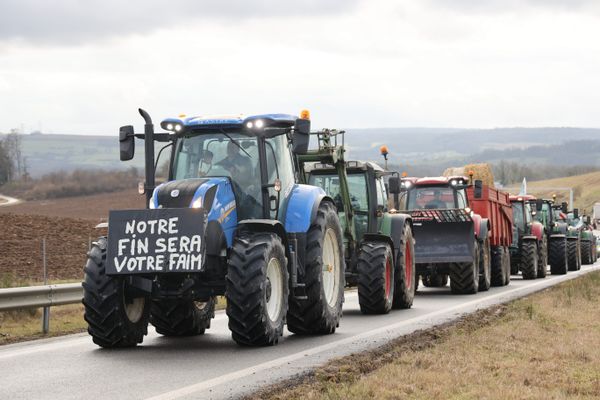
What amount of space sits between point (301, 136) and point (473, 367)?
150 inches

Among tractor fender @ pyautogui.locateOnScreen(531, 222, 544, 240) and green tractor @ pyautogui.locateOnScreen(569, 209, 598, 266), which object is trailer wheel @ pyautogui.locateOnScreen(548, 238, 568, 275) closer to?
tractor fender @ pyautogui.locateOnScreen(531, 222, 544, 240)

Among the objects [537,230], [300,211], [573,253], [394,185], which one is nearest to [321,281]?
[300,211]

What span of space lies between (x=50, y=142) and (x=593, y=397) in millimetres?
146818

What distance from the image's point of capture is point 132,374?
374 inches

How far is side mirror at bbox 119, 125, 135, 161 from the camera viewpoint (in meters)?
12.1

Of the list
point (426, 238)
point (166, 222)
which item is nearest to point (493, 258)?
point (426, 238)

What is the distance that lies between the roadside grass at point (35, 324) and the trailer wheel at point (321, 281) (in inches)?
132

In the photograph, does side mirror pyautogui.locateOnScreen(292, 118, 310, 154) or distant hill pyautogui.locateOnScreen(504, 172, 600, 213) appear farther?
distant hill pyautogui.locateOnScreen(504, 172, 600, 213)

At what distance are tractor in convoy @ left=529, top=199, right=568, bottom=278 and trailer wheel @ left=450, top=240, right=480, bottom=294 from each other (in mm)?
13042

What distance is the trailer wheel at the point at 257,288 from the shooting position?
1102 cm

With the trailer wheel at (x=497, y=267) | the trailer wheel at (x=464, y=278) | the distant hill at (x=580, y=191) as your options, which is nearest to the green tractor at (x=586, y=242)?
the trailer wheel at (x=497, y=267)

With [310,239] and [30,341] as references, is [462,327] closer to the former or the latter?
[310,239]

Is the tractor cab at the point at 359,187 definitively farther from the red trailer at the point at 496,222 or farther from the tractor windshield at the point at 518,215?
the tractor windshield at the point at 518,215

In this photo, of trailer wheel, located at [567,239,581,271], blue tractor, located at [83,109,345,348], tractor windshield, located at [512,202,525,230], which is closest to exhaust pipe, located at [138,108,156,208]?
blue tractor, located at [83,109,345,348]
